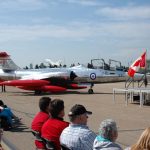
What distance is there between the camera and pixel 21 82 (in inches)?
1069

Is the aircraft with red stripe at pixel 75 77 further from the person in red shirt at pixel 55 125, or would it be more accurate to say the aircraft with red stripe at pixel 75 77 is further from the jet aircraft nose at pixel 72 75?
the person in red shirt at pixel 55 125

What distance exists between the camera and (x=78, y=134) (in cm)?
486

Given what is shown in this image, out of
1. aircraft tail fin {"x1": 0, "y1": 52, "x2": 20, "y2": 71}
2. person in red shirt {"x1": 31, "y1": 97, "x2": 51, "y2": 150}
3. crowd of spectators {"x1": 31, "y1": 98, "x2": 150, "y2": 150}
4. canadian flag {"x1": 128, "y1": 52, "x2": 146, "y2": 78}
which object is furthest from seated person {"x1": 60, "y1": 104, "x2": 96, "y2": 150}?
aircraft tail fin {"x1": 0, "y1": 52, "x2": 20, "y2": 71}

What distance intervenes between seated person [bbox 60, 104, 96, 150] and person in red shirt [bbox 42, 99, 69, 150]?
16.3 inches

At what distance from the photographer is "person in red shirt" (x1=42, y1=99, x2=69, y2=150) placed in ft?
18.0

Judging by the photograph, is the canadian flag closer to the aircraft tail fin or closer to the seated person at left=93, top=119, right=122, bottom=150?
the aircraft tail fin

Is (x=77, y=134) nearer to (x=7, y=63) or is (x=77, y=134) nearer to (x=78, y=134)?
(x=78, y=134)

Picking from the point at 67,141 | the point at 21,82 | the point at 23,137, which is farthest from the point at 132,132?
the point at 21,82

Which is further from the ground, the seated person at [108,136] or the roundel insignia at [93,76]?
the roundel insignia at [93,76]

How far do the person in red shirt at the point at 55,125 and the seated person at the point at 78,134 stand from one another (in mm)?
413

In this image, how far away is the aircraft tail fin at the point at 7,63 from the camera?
3162 cm

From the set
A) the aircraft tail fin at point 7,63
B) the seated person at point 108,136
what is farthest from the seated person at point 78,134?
the aircraft tail fin at point 7,63

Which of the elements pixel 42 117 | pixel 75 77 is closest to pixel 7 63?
pixel 75 77

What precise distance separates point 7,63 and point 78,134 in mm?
27899
